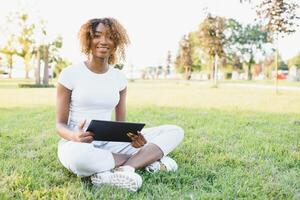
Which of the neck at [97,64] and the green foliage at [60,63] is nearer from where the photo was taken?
the neck at [97,64]

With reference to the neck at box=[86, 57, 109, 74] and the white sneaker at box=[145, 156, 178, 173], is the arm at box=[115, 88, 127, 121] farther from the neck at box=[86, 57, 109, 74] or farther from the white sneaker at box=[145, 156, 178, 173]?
the white sneaker at box=[145, 156, 178, 173]

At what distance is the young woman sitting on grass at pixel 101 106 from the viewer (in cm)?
357

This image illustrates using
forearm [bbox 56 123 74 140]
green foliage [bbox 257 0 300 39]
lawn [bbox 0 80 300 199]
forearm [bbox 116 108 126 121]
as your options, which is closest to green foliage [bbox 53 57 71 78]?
green foliage [bbox 257 0 300 39]

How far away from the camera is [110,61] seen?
13.8ft

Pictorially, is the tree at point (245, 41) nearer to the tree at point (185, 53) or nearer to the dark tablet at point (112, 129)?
the tree at point (185, 53)

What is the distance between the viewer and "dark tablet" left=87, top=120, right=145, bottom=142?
3.27 meters

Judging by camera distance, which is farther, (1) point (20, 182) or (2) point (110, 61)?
(2) point (110, 61)

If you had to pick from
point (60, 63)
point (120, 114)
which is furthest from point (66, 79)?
point (60, 63)

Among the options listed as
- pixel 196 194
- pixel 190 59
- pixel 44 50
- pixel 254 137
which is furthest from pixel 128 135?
pixel 190 59

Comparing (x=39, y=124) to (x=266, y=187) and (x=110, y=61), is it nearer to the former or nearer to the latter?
(x=110, y=61)

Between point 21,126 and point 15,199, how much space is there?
4.26m

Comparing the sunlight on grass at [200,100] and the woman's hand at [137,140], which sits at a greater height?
the woman's hand at [137,140]

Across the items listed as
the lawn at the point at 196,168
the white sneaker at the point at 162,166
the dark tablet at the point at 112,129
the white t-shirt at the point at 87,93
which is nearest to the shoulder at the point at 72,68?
the white t-shirt at the point at 87,93

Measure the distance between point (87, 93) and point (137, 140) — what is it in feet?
1.98
